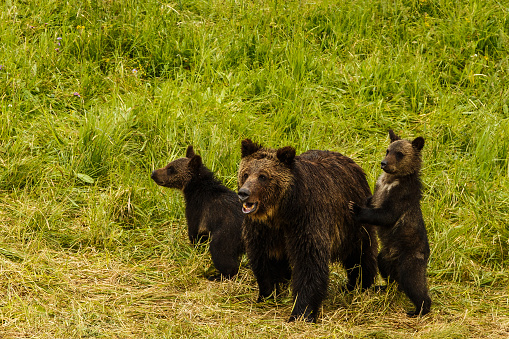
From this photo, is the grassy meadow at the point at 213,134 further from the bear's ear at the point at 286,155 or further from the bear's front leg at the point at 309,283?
the bear's ear at the point at 286,155

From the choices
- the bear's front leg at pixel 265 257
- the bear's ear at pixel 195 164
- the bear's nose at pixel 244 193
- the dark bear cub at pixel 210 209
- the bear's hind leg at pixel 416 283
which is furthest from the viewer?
the bear's ear at pixel 195 164

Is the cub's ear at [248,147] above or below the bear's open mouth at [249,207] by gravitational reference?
above

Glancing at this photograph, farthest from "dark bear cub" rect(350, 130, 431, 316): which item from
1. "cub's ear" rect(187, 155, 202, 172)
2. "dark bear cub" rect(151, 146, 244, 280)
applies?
"cub's ear" rect(187, 155, 202, 172)

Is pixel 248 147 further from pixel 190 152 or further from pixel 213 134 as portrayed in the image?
pixel 213 134

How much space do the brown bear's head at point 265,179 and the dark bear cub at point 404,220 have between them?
72 cm

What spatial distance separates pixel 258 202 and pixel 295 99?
3.27 meters

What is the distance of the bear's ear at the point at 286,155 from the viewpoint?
17.7ft

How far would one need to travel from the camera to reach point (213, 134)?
25.1 ft

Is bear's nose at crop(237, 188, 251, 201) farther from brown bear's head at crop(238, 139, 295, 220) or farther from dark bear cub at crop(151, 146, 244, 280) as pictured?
dark bear cub at crop(151, 146, 244, 280)

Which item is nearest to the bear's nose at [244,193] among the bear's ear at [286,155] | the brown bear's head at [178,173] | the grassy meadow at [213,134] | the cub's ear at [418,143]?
the bear's ear at [286,155]

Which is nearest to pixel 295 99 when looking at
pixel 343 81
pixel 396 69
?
pixel 343 81

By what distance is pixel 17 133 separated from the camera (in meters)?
7.76

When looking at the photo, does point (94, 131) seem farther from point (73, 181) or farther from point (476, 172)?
point (476, 172)

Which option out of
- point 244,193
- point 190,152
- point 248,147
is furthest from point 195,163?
point 244,193
